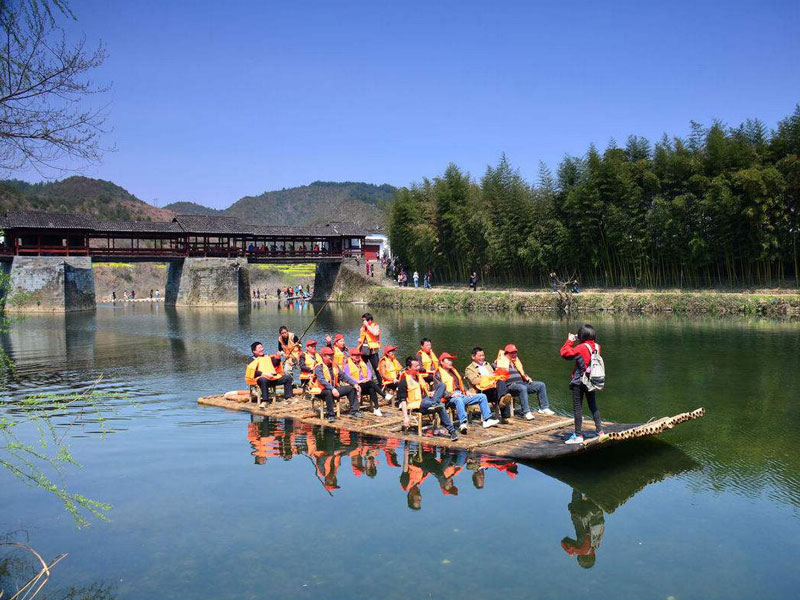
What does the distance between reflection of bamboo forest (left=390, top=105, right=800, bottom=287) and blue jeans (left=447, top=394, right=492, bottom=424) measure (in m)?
27.9

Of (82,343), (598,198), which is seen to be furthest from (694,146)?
(82,343)

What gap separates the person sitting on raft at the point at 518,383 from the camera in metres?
13.2

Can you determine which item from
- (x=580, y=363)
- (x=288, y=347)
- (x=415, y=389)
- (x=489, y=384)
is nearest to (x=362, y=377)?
(x=415, y=389)

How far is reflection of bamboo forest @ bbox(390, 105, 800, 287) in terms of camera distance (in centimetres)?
3584

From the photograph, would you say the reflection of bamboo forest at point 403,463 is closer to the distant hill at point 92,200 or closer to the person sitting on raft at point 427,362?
the person sitting on raft at point 427,362

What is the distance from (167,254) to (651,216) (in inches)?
1440

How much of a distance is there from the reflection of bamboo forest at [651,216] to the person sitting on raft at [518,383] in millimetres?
26605

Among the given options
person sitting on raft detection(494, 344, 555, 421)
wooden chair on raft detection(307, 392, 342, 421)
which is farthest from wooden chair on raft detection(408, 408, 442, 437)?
wooden chair on raft detection(307, 392, 342, 421)

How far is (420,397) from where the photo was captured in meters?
12.7

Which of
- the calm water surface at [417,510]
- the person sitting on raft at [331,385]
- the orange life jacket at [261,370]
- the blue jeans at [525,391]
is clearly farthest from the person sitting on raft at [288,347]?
the blue jeans at [525,391]

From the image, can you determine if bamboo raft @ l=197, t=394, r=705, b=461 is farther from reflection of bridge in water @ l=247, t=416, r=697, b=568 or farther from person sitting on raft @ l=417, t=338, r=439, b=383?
person sitting on raft @ l=417, t=338, r=439, b=383

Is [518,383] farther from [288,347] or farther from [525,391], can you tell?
[288,347]

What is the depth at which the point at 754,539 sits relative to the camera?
27.9ft

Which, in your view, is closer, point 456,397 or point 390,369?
point 456,397
